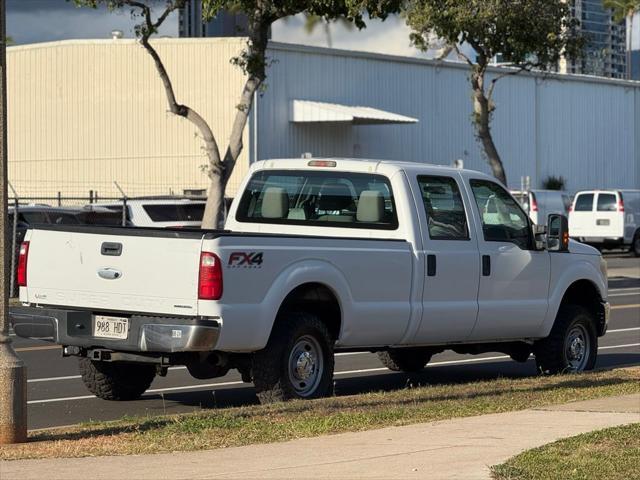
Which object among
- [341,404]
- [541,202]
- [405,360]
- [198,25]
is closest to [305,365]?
[341,404]

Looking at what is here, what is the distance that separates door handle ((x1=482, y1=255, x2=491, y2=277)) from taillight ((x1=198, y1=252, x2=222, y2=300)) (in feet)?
11.6

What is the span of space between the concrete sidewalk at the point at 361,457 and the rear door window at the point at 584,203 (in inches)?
1361

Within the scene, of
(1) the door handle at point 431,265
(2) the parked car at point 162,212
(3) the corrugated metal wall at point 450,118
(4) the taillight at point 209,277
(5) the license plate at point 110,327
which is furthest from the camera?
(3) the corrugated metal wall at point 450,118

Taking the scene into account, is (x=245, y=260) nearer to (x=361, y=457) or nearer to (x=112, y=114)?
(x=361, y=457)

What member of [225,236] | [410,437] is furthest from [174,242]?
[410,437]

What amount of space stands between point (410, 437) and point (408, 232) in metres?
3.24

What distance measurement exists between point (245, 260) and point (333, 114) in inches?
1425

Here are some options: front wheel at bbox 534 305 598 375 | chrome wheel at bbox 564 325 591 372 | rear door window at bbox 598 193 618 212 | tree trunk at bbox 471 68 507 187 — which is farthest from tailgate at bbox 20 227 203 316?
rear door window at bbox 598 193 618 212

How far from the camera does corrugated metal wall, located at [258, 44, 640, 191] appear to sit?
48.1 metres

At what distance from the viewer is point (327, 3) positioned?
23.9 metres

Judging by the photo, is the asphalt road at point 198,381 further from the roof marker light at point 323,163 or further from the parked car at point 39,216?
the parked car at point 39,216

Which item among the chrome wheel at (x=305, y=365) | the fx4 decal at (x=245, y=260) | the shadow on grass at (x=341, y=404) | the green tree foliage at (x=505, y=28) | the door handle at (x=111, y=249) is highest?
the green tree foliage at (x=505, y=28)

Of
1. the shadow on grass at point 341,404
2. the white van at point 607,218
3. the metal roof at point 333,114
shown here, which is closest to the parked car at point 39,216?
the shadow on grass at point 341,404

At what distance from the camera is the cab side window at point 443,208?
42.6 feet
